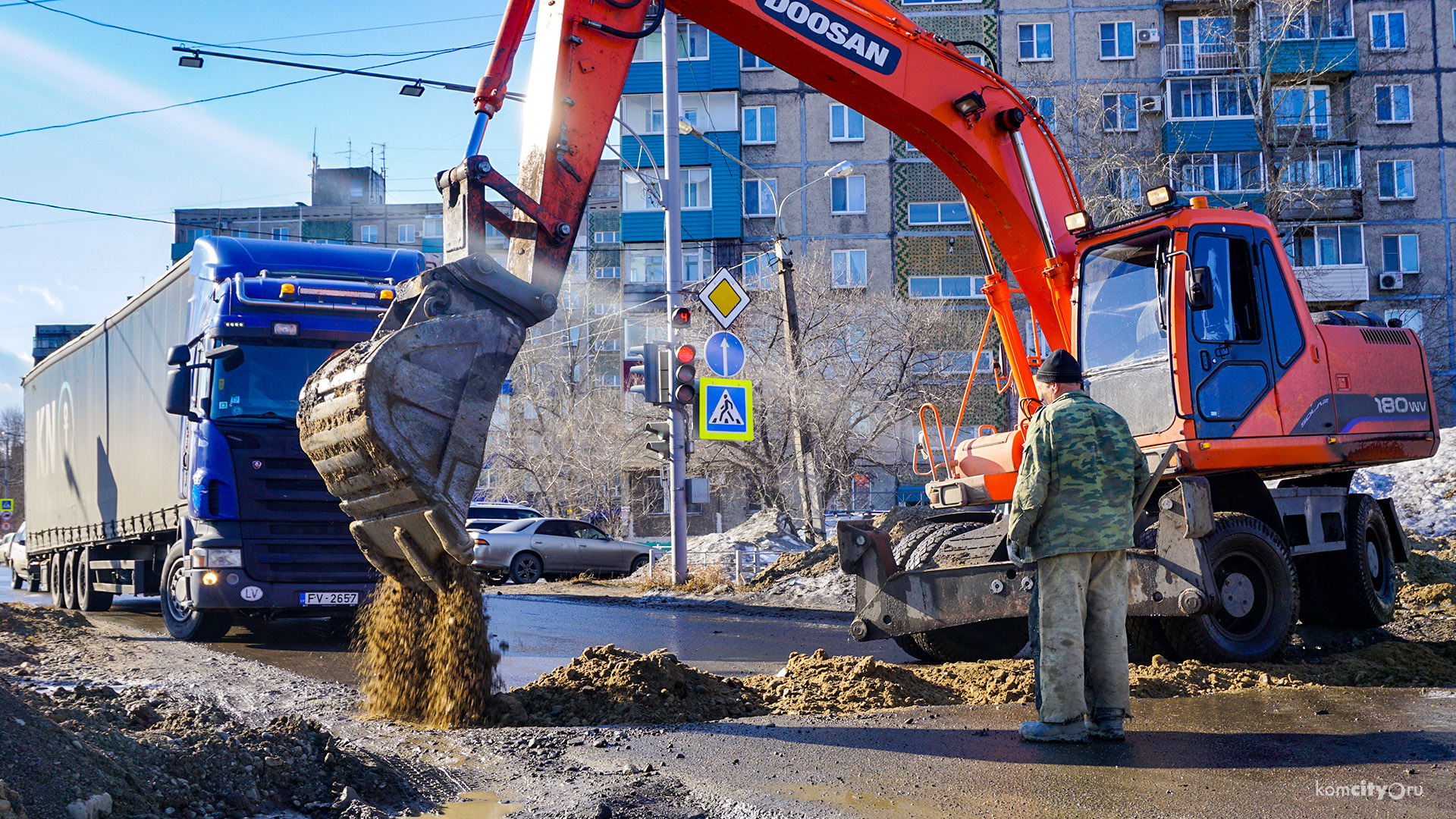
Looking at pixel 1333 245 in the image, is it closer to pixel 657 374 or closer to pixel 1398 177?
pixel 1398 177

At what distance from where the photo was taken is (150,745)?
467 cm

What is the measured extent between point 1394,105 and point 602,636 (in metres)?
46.8

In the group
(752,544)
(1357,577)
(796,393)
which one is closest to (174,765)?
(1357,577)

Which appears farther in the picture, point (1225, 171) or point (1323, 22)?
point (1225, 171)

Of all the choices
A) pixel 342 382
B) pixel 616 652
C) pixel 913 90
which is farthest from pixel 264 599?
pixel 913 90

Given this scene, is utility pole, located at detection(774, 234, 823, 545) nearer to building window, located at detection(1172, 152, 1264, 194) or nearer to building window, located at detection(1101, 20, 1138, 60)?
building window, located at detection(1172, 152, 1264, 194)

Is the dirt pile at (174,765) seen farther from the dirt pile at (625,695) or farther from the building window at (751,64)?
the building window at (751,64)

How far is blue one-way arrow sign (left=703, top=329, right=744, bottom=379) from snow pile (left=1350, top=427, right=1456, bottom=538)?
9587mm

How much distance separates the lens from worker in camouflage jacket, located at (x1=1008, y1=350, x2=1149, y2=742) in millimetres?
5598

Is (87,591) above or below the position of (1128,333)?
below

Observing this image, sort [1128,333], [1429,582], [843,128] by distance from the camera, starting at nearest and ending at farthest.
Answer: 1. [1128,333]
2. [1429,582]
3. [843,128]

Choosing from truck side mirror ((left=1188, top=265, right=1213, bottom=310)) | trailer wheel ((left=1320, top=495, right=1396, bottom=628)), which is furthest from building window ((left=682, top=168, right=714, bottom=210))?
truck side mirror ((left=1188, top=265, right=1213, bottom=310))

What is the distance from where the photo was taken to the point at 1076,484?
5.69 metres

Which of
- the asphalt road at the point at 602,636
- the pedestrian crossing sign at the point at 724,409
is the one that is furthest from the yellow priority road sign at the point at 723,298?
the asphalt road at the point at 602,636
